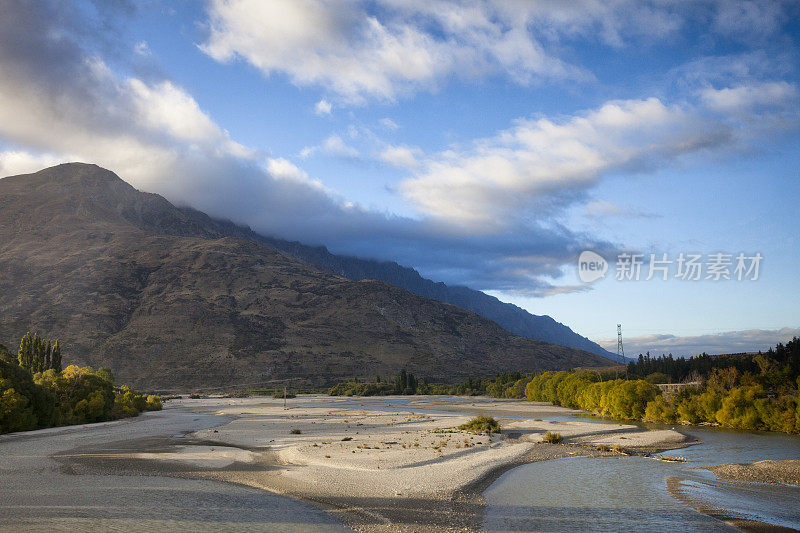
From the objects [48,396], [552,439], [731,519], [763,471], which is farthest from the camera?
[48,396]

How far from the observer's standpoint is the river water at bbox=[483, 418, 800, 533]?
2231 cm

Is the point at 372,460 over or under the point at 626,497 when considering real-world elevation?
under

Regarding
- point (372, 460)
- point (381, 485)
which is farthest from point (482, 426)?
point (381, 485)

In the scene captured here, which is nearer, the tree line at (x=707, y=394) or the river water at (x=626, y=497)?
the river water at (x=626, y=497)

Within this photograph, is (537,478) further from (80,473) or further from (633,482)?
(80,473)

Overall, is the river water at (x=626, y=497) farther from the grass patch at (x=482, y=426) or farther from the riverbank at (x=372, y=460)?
the grass patch at (x=482, y=426)

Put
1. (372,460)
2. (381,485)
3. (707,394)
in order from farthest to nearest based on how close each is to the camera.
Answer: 1. (707,394)
2. (372,460)
3. (381,485)

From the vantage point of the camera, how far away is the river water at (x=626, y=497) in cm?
2231

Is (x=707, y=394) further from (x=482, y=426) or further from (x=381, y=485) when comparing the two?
(x=381, y=485)

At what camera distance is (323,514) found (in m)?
23.9

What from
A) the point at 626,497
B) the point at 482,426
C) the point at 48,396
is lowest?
the point at 482,426

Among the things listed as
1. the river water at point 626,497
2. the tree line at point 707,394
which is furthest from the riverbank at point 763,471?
the tree line at point 707,394

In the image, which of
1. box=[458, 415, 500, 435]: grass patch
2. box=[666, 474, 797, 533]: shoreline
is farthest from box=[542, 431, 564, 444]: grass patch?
box=[666, 474, 797, 533]: shoreline

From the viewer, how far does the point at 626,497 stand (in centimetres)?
2683
